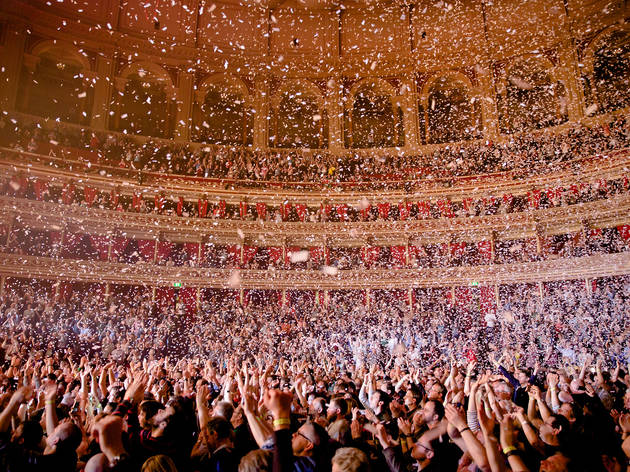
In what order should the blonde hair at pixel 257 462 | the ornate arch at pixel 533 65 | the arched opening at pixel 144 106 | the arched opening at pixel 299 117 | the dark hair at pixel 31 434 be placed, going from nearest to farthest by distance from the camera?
the blonde hair at pixel 257 462, the dark hair at pixel 31 434, the ornate arch at pixel 533 65, the arched opening at pixel 144 106, the arched opening at pixel 299 117

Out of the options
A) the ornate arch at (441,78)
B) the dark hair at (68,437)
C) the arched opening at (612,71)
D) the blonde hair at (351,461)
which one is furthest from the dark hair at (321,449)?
the ornate arch at (441,78)

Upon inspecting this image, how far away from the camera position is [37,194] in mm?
24359

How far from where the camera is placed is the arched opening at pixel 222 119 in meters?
30.4

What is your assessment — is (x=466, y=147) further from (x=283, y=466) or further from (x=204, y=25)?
(x=283, y=466)

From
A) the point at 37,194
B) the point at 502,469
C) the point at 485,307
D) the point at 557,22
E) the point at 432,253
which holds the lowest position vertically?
the point at 502,469

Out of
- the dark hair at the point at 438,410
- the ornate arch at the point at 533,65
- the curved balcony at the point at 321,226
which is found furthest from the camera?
the ornate arch at the point at 533,65

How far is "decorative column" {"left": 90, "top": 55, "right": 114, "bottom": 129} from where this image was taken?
1091 inches

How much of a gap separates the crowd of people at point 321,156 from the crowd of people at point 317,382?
21.9 feet

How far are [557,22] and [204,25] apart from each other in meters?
20.0

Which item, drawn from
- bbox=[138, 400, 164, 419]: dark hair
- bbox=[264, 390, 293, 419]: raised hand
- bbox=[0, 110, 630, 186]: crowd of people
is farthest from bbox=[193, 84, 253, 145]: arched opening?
bbox=[264, 390, 293, 419]: raised hand

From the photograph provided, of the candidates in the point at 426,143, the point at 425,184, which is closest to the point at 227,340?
the point at 425,184

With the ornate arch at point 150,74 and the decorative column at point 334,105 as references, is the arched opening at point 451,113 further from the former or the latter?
the ornate arch at point 150,74

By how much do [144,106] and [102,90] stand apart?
248cm

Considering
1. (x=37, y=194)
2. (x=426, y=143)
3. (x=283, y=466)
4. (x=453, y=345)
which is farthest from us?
(x=426, y=143)
